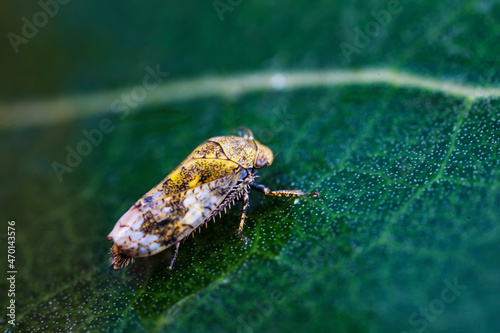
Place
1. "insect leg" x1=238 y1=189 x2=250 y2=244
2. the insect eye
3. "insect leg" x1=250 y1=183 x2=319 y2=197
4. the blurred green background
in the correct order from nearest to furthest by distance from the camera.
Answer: the blurred green background
"insect leg" x1=238 y1=189 x2=250 y2=244
"insect leg" x1=250 y1=183 x2=319 y2=197
the insect eye

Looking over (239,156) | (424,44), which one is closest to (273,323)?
(239,156)

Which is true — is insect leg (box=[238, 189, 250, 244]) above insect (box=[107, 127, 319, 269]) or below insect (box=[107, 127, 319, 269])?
below

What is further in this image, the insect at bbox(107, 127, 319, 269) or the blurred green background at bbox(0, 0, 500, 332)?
the insect at bbox(107, 127, 319, 269)

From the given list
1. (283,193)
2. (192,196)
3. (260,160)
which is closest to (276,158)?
(260,160)

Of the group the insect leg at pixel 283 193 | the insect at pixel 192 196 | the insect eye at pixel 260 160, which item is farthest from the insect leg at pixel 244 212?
the insect eye at pixel 260 160

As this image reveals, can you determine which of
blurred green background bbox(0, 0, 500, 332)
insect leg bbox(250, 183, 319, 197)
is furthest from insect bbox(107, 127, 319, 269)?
blurred green background bbox(0, 0, 500, 332)

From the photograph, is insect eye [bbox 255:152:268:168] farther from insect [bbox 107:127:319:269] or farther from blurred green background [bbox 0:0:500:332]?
blurred green background [bbox 0:0:500:332]

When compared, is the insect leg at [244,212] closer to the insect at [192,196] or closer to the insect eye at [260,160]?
the insect at [192,196]

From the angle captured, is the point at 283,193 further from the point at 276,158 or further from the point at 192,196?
the point at 192,196

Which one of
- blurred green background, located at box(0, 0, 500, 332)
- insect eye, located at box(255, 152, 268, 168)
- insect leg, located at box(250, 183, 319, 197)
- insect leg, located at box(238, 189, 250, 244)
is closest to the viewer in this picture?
blurred green background, located at box(0, 0, 500, 332)
